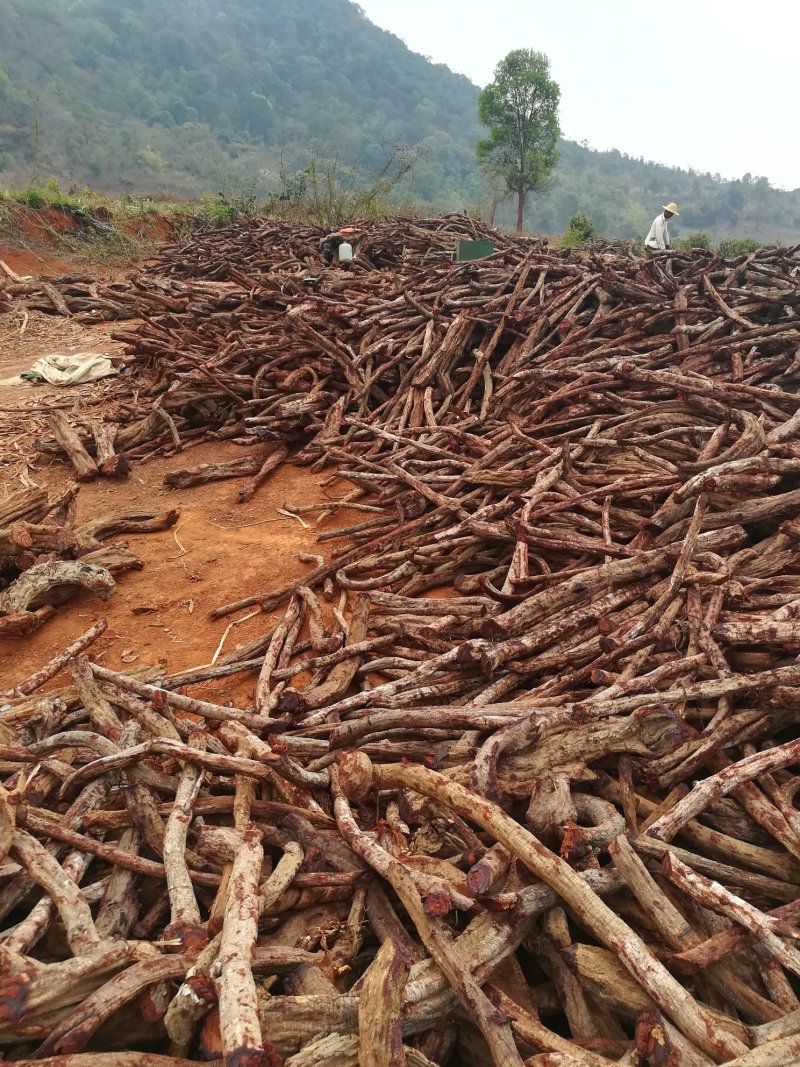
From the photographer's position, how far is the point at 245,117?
67.0m

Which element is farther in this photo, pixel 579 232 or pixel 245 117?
pixel 245 117

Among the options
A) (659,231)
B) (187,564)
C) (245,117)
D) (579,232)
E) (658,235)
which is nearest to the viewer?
(187,564)

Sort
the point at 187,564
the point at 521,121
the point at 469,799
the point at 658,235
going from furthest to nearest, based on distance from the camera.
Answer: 1. the point at 521,121
2. the point at 658,235
3. the point at 187,564
4. the point at 469,799

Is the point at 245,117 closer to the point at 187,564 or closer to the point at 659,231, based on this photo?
the point at 659,231

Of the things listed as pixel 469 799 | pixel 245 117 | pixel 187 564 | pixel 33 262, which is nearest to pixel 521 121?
pixel 33 262

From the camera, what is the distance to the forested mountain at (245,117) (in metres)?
45.7

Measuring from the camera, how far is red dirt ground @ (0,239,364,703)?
340 cm

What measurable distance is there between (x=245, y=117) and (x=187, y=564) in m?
78.8

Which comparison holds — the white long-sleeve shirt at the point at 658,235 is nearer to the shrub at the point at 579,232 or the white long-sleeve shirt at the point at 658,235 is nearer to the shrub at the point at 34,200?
the shrub at the point at 579,232

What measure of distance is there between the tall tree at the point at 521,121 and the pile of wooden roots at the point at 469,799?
28.3m

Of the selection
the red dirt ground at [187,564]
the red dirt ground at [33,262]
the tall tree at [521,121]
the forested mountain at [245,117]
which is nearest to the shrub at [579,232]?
the tall tree at [521,121]

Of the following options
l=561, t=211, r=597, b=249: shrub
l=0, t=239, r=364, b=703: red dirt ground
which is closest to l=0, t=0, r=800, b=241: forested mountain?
l=561, t=211, r=597, b=249: shrub

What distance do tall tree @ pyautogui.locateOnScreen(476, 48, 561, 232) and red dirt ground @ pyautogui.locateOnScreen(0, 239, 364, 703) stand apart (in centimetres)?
2721

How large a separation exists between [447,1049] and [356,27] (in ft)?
462
